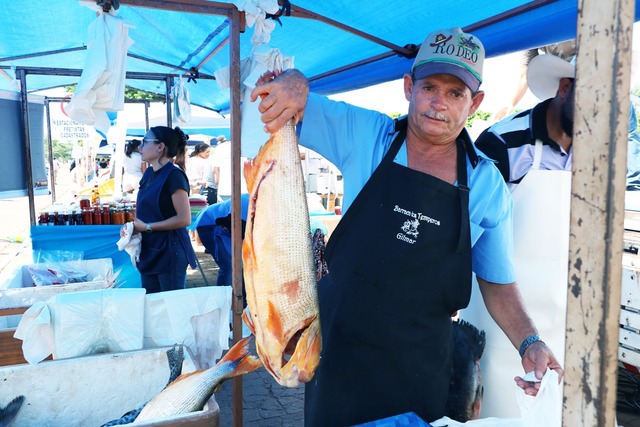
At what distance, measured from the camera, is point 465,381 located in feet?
7.34

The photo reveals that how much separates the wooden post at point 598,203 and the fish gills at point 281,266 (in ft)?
2.28

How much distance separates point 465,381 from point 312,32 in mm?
3290

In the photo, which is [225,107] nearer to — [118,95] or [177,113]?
[177,113]

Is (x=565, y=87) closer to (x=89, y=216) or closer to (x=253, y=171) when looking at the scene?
(x=253, y=171)

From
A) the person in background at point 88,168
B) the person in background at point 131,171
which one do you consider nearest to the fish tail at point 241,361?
the person in background at point 131,171

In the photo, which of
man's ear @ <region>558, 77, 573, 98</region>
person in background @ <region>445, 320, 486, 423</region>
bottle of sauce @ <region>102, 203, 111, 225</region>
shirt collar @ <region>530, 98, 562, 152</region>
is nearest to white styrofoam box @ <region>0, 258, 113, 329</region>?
bottle of sauce @ <region>102, 203, 111, 225</region>

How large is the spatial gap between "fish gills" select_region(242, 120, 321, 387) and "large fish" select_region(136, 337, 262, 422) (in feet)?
1.80

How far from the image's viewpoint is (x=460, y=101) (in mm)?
1734

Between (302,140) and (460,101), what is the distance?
Result: 0.57 m

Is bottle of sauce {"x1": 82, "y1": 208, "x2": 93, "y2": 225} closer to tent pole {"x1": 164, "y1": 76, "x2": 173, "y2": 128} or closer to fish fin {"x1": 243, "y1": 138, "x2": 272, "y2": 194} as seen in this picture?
tent pole {"x1": 164, "y1": 76, "x2": 173, "y2": 128}

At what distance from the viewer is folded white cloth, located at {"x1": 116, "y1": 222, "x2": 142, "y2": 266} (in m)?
3.90

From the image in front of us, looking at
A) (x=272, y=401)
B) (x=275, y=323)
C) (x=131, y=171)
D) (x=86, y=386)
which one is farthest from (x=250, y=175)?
(x=131, y=171)

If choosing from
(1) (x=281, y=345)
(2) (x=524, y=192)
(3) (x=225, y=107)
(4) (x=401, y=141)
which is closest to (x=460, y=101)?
(4) (x=401, y=141)

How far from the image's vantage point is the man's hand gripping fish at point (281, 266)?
1.31 m
